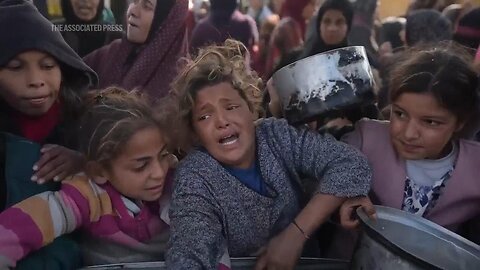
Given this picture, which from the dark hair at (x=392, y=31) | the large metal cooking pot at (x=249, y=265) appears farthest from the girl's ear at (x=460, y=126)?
the dark hair at (x=392, y=31)

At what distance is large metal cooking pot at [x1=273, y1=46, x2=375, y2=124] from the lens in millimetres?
1370

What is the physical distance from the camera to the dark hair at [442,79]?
141 centimetres

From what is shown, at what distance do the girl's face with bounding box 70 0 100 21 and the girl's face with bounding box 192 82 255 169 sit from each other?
476 mm

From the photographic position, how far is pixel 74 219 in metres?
1.25

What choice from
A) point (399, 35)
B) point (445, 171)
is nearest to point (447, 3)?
point (399, 35)

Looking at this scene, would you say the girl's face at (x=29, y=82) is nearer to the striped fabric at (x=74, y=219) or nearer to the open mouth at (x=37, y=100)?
the open mouth at (x=37, y=100)

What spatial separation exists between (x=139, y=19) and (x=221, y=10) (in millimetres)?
734

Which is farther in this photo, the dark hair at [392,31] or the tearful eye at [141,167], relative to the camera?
the dark hair at [392,31]

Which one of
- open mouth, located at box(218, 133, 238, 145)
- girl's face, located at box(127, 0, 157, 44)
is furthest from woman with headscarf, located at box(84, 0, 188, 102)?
open mouth, located at box(218, 133, 238, 145)

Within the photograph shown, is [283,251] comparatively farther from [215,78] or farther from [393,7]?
[393,7]

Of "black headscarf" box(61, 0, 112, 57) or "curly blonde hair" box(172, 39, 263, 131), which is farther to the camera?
"black headscarf" box(61, 0, 112, 57)

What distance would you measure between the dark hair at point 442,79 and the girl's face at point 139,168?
0.58 metres

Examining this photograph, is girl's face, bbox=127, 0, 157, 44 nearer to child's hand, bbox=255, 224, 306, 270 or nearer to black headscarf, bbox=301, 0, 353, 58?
child's hand, bbox=255, 224, 306, 270

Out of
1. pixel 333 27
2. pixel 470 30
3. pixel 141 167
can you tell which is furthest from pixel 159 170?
pixel 470 30
